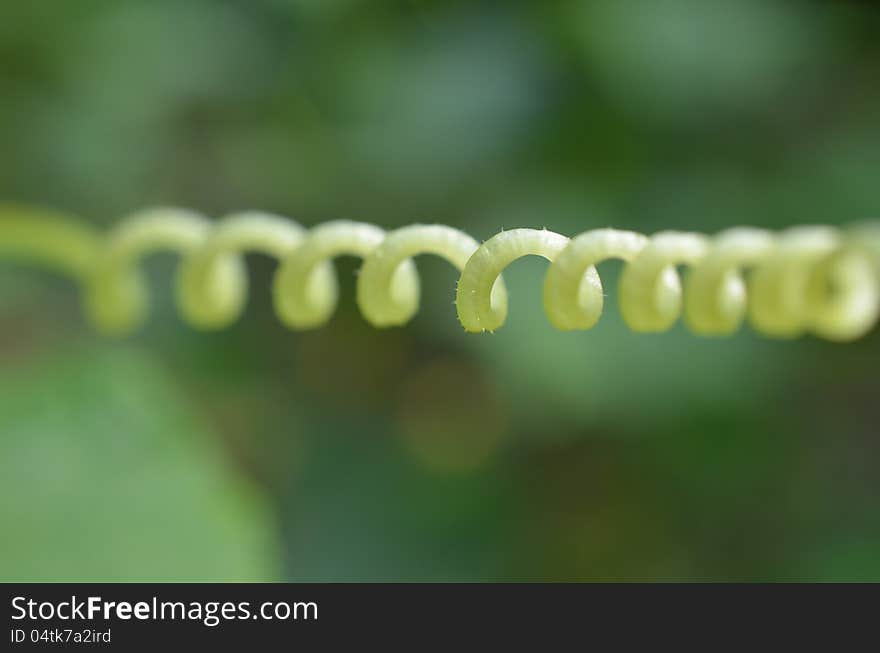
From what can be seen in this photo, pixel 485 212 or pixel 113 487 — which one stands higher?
pixel 485 212

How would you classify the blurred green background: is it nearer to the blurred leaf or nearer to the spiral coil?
the blurred leaf

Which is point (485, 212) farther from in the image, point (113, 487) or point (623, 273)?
point (623, 273)

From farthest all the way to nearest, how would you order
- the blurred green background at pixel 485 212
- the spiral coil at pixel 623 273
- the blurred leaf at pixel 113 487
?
the blurred green background at pixel 485 212 < the blurred leaf at pixel 113 487 < the spiral coil at pixel 623 273

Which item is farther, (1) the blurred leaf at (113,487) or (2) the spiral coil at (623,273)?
(1) the blurred leaf at (113,487)

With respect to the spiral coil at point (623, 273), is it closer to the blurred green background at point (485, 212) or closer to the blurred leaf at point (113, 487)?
the blurred leaf at point (113, 487)

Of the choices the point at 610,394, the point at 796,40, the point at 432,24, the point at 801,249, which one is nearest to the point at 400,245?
the point at 801,249

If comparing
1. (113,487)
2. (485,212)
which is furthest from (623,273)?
(485,212)

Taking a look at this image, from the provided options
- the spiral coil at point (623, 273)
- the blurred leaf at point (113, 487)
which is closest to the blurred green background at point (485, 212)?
the blurred leaf at point (113, 487)

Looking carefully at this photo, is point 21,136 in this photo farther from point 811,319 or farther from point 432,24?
point 811,319
